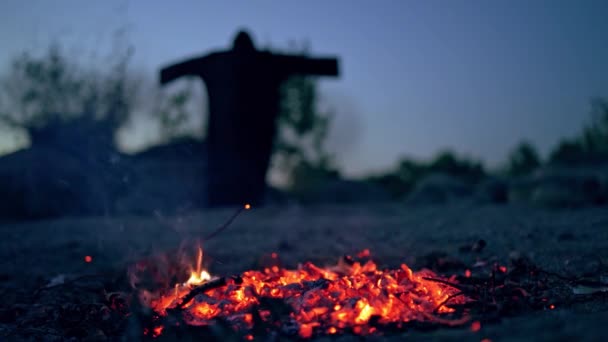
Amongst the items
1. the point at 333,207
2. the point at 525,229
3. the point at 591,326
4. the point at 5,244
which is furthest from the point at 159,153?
the point at 591,326

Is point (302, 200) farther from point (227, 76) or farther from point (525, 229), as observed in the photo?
point (525, 229)

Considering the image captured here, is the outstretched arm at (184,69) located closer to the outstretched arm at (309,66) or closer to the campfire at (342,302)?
the outstretched arm at (309,66)

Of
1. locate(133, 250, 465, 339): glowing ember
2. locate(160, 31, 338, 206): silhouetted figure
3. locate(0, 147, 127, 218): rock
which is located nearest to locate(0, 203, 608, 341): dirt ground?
locate(133, 250, 465, 339): glowing ember

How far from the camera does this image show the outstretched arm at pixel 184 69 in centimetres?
764

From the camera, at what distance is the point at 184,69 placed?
7.78m

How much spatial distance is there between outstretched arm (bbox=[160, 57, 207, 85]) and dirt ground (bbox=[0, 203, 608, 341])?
2.28 meters

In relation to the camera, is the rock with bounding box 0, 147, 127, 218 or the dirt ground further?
the rock with bounding box 0, 147, 127, 218

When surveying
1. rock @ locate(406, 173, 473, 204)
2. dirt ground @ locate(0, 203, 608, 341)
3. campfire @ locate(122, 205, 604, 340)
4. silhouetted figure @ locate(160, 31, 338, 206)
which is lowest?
rock @ locate(406, 173, 473, 204)

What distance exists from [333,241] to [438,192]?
21.2 ft

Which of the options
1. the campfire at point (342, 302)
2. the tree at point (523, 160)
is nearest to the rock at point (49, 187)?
the campfire at point (342, 302)

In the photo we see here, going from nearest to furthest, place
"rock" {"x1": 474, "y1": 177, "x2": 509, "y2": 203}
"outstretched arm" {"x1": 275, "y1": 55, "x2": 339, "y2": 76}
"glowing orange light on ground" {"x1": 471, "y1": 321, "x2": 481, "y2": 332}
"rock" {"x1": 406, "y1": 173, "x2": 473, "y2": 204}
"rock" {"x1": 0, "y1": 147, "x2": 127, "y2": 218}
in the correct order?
"glowing orange light on ground" {"x1": 471, "y1": 321, "x2": 481, "y2": 332}
"outstretched arm" {"x1": 275, "y1": 55, "x2": 339, "y2": 76}
"rock" {"x1": 0, "y1": 147, "x2": 127, "y2": 218}
"rock" {"x1": 474, "y1": 177, "x2": 509, "y2": 203}
"rock" {"x1": 406, "y1": 173, "x2": 473, "y2": 204}

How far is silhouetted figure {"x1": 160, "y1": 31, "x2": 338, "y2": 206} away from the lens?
7551 millimetres

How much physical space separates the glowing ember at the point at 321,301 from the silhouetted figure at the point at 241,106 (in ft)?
14.9

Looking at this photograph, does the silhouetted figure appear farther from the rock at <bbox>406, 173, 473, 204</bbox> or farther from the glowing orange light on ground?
the glowing orange light on ground
